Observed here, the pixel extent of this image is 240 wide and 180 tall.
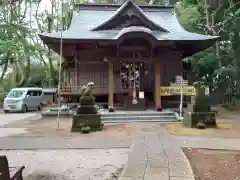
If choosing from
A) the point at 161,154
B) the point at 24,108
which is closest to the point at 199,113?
the point at 161,154

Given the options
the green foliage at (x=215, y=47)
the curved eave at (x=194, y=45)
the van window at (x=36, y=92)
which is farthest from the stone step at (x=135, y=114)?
the van window at (x=36, y=92)

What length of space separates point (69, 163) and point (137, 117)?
8.21m

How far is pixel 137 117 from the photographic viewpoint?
1462 centimetres

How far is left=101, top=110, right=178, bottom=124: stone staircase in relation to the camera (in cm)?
1431

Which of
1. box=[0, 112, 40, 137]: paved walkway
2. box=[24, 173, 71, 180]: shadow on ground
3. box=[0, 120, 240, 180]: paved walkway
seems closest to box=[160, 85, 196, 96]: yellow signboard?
box=[0, 120, 240, 180]: paved walkway

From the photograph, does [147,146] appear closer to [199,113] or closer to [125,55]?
[199,113]

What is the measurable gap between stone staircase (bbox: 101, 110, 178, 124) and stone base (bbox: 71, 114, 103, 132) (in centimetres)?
256

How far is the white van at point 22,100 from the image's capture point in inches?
944

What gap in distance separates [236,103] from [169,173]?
68.9ft

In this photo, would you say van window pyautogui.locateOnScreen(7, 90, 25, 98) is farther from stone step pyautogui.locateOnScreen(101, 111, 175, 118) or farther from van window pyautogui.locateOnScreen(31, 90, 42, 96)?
stone step pyautogui.locateOnScreen(101, 111, 175, 118)

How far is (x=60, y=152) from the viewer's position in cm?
775

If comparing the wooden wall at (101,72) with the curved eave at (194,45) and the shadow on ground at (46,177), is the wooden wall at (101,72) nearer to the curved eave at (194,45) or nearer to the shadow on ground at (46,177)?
the curved eave at (194,45)

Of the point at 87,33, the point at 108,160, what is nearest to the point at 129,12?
the point at 87,33

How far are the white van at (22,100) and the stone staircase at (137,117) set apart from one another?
37.3 ft
